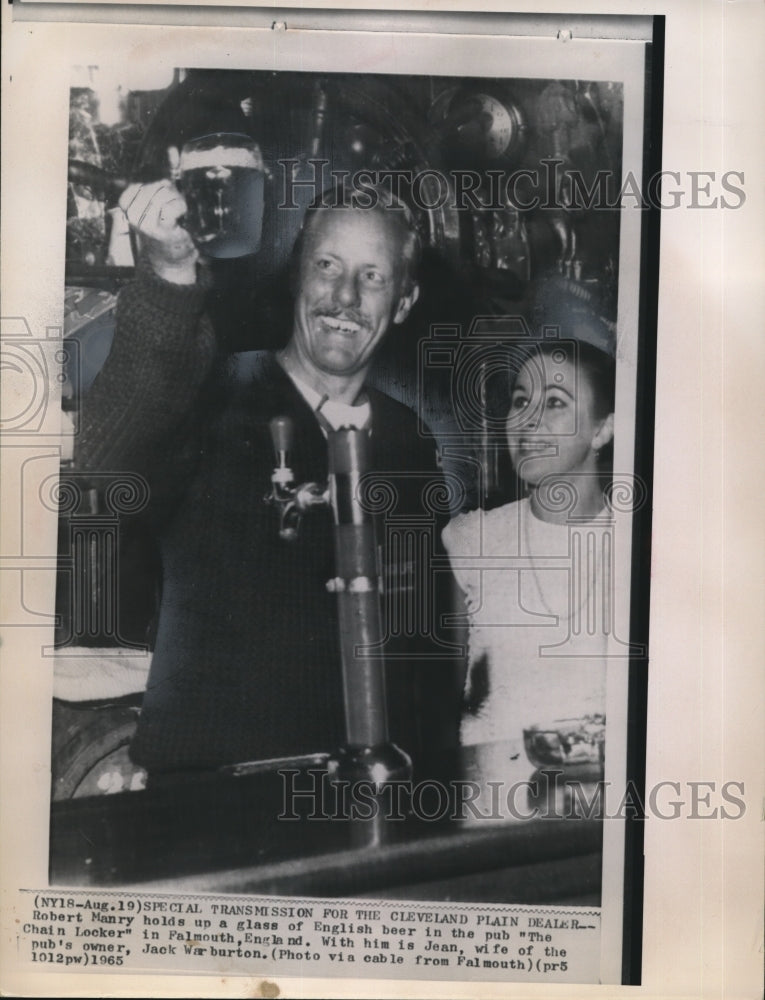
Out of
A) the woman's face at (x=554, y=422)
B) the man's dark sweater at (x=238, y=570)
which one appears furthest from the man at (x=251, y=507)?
the woman's face at (x=554, y=422)

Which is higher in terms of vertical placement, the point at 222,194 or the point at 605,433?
the point at 222,194

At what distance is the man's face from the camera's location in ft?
2.81

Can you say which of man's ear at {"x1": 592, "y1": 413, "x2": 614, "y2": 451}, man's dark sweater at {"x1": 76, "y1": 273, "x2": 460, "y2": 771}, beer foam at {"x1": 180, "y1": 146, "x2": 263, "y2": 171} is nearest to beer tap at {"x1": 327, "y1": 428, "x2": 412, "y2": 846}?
man's dark sweater at {"x1": 76, "y1": 273, "x2": 460, "y2": 771}

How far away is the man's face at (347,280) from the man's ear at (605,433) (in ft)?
0.89

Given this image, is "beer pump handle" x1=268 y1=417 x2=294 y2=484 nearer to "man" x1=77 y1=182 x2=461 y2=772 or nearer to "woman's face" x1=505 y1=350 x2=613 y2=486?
"man" x1=77 y1=182 x2=461 y2=772

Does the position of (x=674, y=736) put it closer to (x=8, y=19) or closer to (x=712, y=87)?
(x=712, y=87)

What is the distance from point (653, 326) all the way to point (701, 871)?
652mm

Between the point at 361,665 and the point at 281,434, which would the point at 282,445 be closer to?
the point at 281,434

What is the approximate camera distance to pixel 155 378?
0.86 metres

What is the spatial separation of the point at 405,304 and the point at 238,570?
37 centimetres

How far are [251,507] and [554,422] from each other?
0.38 metres

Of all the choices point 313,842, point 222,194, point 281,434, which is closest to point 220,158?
point 222,194

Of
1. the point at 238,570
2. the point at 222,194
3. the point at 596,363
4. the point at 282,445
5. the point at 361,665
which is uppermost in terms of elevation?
the point at 222,194

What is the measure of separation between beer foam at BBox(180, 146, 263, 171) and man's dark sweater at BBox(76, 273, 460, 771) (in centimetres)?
14
